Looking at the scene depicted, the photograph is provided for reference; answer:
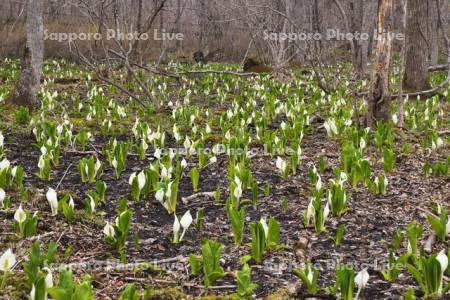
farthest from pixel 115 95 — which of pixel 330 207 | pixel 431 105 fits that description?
pixel 330 207

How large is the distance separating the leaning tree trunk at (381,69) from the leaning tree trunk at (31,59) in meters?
4.69

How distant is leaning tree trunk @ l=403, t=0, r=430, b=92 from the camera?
31.2 feet

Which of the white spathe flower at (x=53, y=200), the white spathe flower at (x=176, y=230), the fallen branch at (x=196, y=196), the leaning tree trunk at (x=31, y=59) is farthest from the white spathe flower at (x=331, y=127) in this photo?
the leaning tree trunk at (x=31, y=59)

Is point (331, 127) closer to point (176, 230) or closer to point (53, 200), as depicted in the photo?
point (176, 230)

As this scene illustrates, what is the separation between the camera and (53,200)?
3.42 m

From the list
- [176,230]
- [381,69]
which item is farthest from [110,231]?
[381,69]

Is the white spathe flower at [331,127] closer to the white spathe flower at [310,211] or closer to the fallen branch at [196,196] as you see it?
the fallen branch at [196,196]

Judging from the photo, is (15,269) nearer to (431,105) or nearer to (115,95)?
(431,105)

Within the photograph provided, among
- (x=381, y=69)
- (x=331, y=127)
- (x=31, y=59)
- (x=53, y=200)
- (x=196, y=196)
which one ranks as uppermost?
(x=31, y=59)

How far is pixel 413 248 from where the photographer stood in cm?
280

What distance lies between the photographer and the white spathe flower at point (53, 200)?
3393mm

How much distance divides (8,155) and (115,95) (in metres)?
4.62

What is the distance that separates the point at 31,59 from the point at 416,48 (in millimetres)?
6574

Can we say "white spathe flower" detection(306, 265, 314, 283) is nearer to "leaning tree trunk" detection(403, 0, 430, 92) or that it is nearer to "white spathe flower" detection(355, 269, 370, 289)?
"white spathe flower" detection(355, 269, 370, 289)
